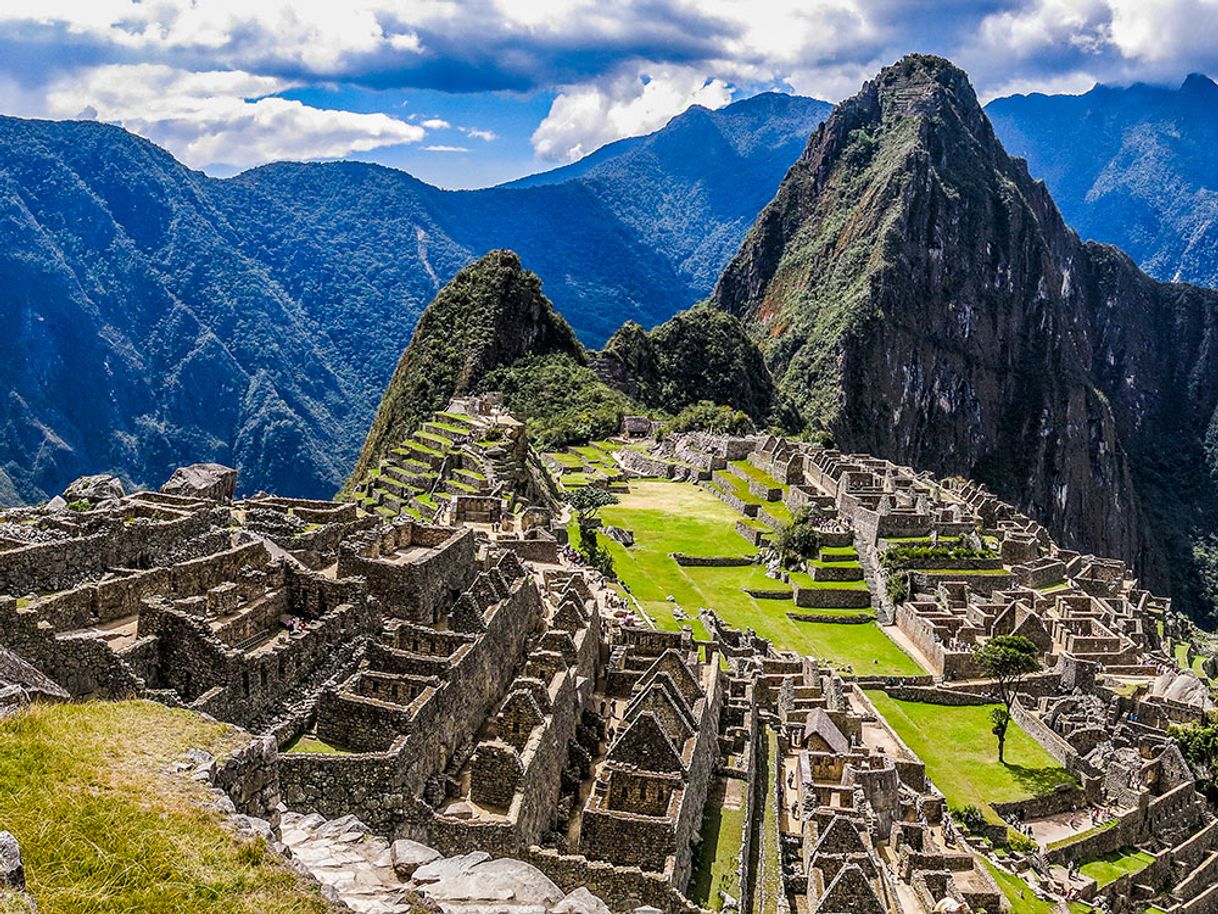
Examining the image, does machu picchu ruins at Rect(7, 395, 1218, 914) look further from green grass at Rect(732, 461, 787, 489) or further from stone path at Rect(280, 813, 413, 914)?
green grass at Rect(732, 461, 787, 489)

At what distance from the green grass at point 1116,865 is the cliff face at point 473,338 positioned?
7381 cm

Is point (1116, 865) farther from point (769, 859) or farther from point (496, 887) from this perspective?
point (496, 887)

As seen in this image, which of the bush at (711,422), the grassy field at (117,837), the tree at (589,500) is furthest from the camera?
the bush at (711,422)

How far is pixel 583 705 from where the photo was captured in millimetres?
22312

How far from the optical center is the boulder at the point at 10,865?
6922 mm

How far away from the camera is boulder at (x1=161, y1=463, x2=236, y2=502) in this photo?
29.8 meters

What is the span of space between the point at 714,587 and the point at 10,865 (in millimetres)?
45659

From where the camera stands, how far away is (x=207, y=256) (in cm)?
12106

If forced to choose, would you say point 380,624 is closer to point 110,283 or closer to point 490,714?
point 490,714

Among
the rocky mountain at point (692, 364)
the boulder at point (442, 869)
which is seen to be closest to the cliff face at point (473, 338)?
the rocky mountain at point (692, 364)

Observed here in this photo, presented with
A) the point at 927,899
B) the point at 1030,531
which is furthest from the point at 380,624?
the point at 1030,531

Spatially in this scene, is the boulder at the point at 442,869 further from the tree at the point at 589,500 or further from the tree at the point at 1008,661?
the tree at the point at 589,500

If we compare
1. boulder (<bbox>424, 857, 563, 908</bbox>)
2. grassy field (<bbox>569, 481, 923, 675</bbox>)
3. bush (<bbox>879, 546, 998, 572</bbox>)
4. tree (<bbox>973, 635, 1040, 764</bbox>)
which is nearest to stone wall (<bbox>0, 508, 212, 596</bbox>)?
boulder (<bbox>424, 857, 563, 908</bbox>)

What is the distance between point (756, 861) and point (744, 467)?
60365 millimetres
